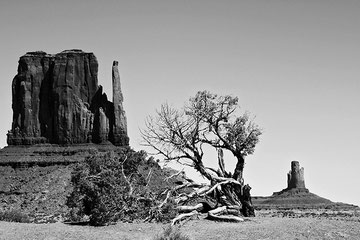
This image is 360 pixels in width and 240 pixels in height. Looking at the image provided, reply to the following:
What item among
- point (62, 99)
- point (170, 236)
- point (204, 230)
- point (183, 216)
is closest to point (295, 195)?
point (62, 99)

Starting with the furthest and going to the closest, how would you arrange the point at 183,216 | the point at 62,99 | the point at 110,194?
1. the point at 62,99
2. the point at 183,216
3. the point at 110,194

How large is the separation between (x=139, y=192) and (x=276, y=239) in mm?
9387

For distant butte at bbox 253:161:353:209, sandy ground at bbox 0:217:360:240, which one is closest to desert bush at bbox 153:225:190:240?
sandy ground at bbox 0:217:360:240

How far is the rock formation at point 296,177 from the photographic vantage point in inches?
7205

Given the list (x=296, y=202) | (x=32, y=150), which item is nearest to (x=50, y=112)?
(x=32, y=150)

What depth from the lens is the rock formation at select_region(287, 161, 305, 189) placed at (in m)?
183

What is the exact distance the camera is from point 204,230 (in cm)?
3009

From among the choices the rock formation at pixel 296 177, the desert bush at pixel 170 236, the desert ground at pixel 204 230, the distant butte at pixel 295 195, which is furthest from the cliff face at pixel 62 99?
the desert bush at pixel 170 236

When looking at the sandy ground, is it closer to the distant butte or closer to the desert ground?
the desert ground

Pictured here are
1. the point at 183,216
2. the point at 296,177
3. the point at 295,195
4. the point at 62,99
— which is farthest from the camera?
the point at 296,177

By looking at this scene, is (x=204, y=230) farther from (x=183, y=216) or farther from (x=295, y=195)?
(x=295, y=195)

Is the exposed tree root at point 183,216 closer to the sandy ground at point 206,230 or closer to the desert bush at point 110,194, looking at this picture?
the sandy ground at point 206,230

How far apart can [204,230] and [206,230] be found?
0.10 meters

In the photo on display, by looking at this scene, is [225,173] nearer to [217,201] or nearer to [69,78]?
[217,201]
